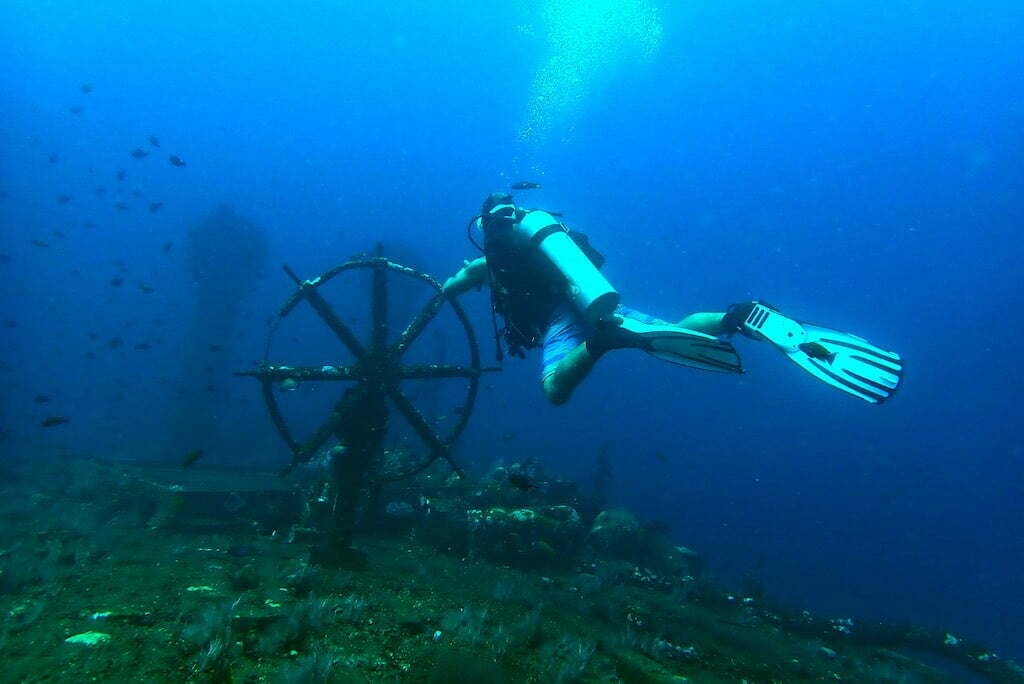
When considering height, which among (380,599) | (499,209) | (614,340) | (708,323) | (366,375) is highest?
(499,209)

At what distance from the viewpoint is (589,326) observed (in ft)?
15.4

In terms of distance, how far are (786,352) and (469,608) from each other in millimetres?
4138

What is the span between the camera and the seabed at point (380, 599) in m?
4.18

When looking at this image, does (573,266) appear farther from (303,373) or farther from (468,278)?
(303,373)

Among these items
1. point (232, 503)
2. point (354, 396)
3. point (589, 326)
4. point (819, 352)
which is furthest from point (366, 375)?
point (819, 352)

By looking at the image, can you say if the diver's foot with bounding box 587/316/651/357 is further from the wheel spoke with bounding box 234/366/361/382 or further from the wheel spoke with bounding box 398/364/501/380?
the wheel spoke with bounding box 234/366/361/382

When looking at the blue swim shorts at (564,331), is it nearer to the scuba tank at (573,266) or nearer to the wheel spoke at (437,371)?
the scuba tank at (573,266)

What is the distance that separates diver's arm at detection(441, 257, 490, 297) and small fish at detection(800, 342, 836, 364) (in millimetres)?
3560

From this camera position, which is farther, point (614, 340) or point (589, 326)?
point (589, 326)

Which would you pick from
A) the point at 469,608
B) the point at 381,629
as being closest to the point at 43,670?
the point at 381,629

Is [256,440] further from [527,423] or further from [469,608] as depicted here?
[527,423]

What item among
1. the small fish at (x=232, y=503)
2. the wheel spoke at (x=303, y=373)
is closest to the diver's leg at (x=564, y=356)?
the wheel spoke at (x=303, y=373)

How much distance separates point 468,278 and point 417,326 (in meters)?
1.50

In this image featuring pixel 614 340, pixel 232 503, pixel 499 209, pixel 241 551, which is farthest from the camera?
pixel 232 503
